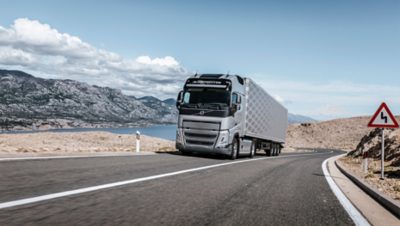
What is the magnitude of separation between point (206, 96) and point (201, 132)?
1727 mm

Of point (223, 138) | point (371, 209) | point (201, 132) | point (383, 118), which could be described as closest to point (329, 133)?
point (223, 138)

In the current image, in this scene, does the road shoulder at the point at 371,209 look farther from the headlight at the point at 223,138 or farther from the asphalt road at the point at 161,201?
the headlight at the point at 223,138

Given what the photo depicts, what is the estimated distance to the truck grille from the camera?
19.1m

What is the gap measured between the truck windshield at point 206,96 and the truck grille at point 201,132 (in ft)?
3.32

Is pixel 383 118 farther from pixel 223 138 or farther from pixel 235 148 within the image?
pixel 235 148

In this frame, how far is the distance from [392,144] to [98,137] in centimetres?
2327

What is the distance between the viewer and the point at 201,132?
19.3 metres

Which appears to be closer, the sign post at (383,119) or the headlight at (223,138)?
the sign post at (383,119)

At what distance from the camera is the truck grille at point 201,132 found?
754 inches

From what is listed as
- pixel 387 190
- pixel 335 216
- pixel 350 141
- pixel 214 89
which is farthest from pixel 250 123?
pixel 350 141

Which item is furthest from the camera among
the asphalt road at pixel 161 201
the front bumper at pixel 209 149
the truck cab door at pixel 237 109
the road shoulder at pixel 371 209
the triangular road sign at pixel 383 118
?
the truck cab door at pixel 237 109

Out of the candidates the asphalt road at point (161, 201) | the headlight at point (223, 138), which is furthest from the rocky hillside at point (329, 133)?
the asphalt road at point (161, 201)

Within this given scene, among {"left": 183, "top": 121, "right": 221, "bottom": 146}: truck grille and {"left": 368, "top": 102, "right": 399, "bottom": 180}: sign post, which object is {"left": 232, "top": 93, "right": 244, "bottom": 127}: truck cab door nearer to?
{"left": 183, "top": 121, "right": 221, "bottom": 146}: truck grille

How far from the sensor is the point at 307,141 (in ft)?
377
